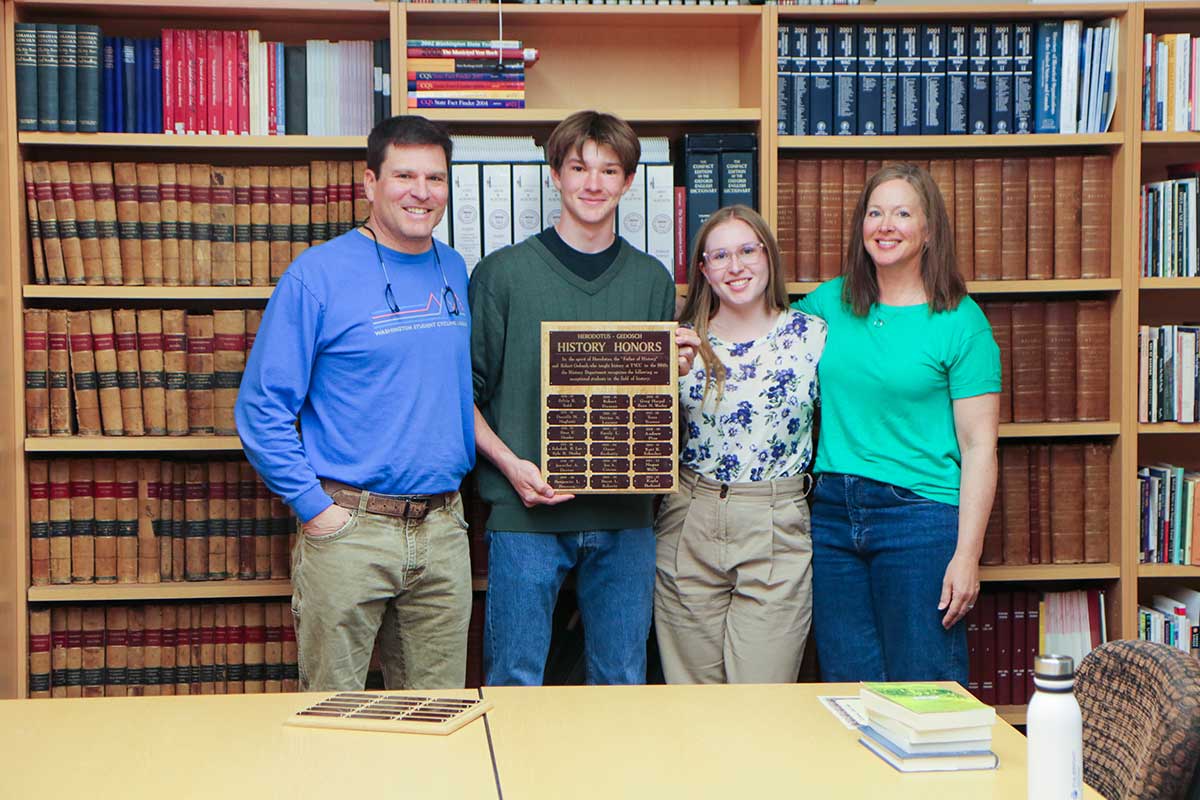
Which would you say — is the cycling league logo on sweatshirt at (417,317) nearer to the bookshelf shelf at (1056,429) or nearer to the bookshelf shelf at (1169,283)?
the bookshelf shelf at (1056,429)

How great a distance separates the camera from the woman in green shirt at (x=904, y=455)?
2.79 metres

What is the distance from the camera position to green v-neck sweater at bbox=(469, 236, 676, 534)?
110 inches

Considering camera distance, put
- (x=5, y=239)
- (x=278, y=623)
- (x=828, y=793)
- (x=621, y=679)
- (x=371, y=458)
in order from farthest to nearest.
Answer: (x=278, y=623) → (x=5, y=239) → (x=621, y=679) → (x=371, y=458) → (x=828, y=793)

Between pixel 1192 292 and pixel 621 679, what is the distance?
223 cm

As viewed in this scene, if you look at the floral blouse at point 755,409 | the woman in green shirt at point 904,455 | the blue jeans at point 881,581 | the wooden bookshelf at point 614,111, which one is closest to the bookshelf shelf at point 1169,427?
the wooden bookshelf at point 614,111

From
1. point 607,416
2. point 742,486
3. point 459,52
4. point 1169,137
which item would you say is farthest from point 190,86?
point 1169,137

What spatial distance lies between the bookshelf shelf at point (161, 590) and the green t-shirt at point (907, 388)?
1088 millimetres

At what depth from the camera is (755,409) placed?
284cm

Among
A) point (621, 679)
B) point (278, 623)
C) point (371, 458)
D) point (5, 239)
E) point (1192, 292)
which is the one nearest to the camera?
point (371, 458)

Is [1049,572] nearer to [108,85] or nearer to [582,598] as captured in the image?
[582,598]

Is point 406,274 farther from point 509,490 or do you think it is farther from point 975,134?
point 975,134

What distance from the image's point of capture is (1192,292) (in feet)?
12.1

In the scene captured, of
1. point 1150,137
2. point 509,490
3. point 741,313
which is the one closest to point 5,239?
point 509,490

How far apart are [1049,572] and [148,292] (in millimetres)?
2594
